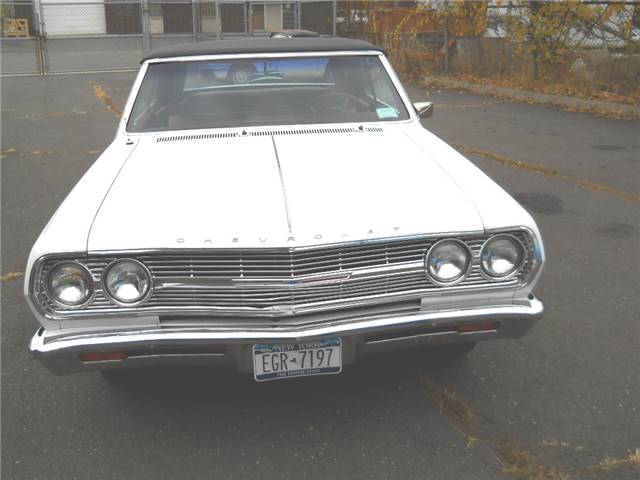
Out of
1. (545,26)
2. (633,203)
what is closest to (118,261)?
(633,203)

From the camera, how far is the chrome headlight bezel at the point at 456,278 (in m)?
2.47

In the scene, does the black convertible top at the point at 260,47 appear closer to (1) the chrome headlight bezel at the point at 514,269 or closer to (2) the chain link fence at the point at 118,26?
(1) the chrome headlight bezel at the point at 514,269

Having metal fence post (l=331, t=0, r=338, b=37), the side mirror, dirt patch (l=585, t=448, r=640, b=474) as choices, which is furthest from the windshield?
metal fence post (l=331, t=0, r=338, b=37)

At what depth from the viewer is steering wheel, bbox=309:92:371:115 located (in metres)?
3.89

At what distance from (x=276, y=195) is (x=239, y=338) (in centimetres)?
66

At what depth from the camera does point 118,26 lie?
29.3 metres

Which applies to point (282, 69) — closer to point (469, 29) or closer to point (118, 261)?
point (118, 261)

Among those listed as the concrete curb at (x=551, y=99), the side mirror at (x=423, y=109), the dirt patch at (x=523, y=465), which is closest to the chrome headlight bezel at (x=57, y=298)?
the dirt patch at (x=523, y=465)

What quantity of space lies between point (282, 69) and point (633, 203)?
3642 mm

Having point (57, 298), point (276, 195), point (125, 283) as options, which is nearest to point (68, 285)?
point (57, 298)

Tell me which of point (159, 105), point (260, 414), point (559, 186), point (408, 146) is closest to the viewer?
point (260, 414)

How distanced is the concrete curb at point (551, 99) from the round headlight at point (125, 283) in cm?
943

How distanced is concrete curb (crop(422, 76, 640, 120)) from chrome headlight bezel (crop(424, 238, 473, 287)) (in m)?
8.60

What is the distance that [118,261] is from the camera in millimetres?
2367
